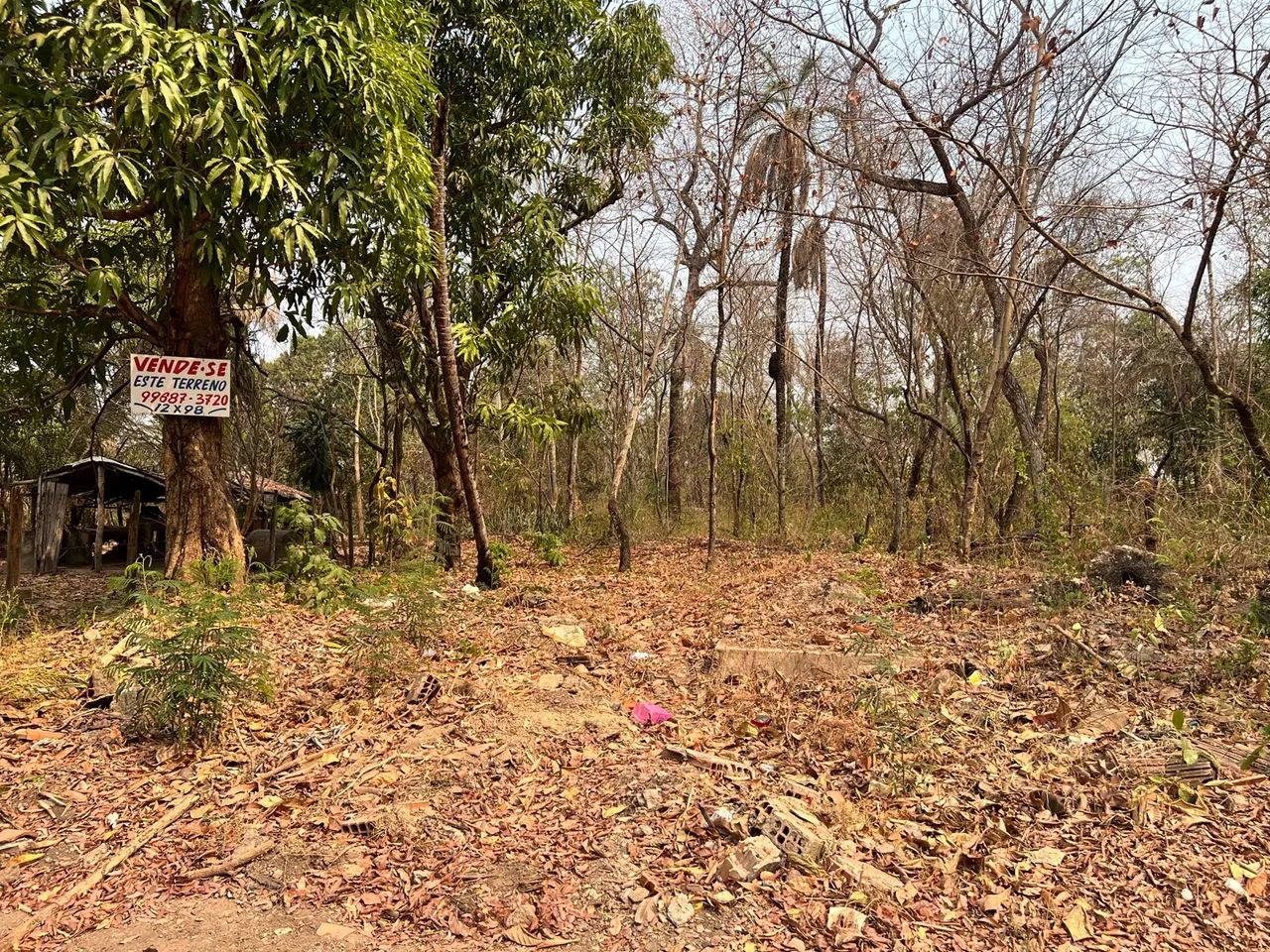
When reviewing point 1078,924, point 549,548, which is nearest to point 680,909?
point 1078,924

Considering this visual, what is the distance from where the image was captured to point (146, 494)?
14.3 meters

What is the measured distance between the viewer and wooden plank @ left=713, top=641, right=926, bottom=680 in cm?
458

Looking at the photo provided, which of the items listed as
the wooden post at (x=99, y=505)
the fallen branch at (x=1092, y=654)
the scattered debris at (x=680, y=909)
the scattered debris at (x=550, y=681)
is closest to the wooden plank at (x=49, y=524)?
the wooden post at (x=99, y=505)

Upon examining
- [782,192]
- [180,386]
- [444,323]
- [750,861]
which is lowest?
[750,861]

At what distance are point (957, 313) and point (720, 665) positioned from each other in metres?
7.14

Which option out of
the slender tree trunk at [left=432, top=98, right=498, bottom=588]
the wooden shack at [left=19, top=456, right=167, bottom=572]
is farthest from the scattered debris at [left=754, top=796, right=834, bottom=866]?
the wooden shack at [left=19, top=456, right=167, bottom=572]

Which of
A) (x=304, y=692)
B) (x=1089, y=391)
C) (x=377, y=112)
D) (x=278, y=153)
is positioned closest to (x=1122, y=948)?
(x=304, y=692)

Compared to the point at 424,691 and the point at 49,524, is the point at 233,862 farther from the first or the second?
the point at 49,524

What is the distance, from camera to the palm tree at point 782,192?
8.84 meters

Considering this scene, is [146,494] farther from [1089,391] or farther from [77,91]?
[1089,391]

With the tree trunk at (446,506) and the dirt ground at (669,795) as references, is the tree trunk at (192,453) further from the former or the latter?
the tree trunk at (446,506)

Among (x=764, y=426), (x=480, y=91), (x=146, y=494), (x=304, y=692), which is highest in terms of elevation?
(x=480, y=91)

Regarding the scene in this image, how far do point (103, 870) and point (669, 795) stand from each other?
212cm

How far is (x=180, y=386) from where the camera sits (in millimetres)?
5652
